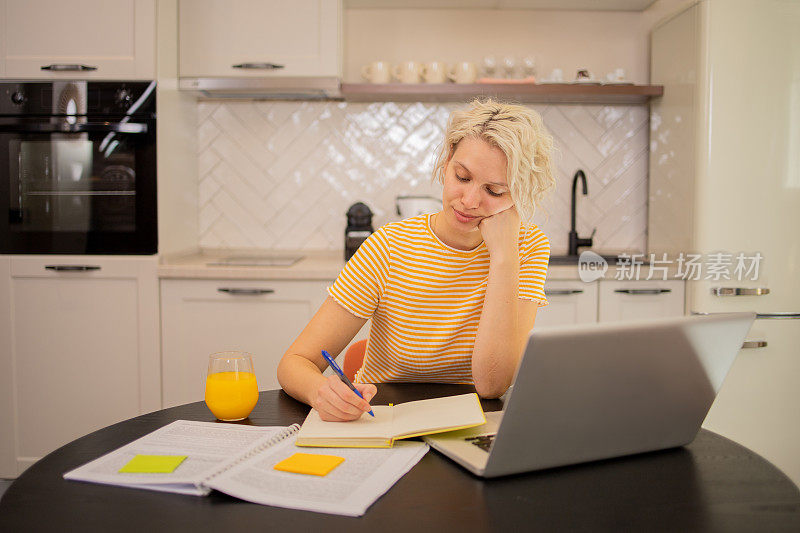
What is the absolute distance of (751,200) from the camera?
104 inches

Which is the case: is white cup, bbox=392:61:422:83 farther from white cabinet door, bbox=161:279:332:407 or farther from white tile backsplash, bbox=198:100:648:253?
white cabinet door, bbox=161:279:332:407

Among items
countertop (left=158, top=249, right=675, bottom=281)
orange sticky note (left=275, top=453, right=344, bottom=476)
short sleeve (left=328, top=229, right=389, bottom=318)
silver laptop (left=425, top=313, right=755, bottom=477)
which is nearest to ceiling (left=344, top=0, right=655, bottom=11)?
countertop (left=158, top=249, right=675, bottom=281)

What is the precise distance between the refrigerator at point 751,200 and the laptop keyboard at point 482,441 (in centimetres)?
193

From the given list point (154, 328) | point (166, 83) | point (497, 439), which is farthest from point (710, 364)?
point (166, 83)

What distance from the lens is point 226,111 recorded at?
10.6 ft

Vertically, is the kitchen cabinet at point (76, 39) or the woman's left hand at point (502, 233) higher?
the kitchen cabinet at point (76, 39)

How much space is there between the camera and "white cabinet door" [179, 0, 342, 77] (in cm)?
285

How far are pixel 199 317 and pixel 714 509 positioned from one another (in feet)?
7.30

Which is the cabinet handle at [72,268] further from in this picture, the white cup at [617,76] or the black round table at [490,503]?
the white cup at [617,76]

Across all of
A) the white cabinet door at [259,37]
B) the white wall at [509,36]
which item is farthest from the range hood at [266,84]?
the white wall at [509,36]

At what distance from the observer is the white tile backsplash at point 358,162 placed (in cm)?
322

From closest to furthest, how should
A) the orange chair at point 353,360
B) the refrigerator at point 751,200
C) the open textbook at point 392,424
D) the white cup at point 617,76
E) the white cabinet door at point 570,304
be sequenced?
the open textbook at point 392,424, the orange chair at point 353,360, the refrigerator at point 751,200, the white cabinet door at point 570,304, the white cup at point 617,76

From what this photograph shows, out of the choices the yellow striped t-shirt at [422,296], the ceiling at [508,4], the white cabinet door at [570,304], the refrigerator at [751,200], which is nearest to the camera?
the yellow striped t-shirt at [422,296]

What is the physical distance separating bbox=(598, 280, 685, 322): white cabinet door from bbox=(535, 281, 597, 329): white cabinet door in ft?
0.12
